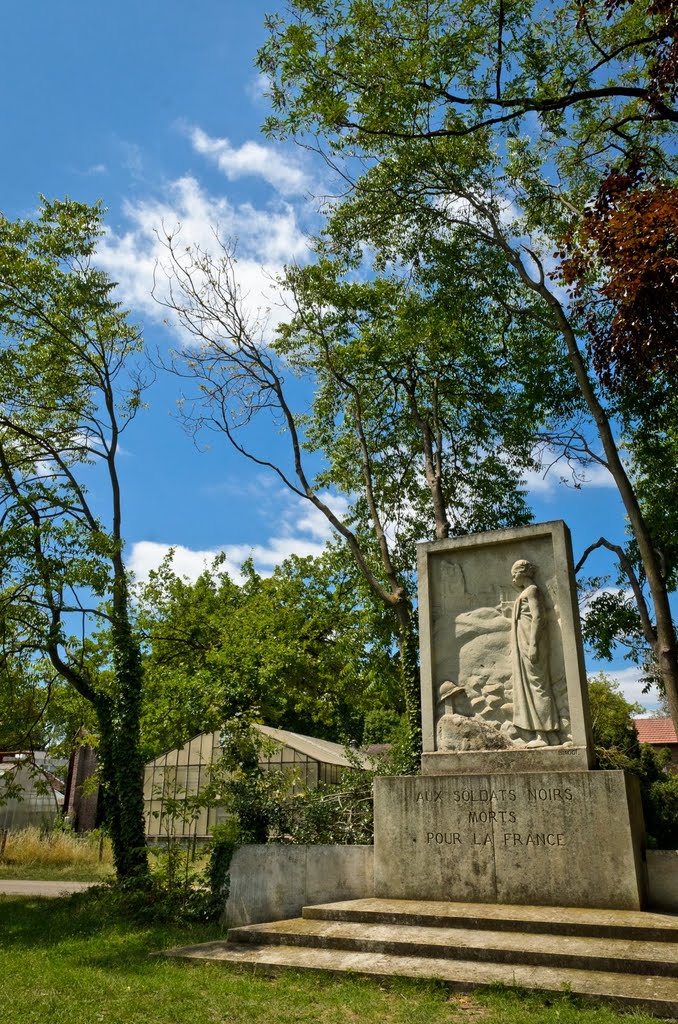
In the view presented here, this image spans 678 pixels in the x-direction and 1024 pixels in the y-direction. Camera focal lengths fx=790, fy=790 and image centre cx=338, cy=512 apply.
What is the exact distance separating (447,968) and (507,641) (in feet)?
13.2

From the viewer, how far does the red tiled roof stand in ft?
160

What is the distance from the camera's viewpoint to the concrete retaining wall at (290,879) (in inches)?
378

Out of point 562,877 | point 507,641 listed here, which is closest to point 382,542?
point 507,641

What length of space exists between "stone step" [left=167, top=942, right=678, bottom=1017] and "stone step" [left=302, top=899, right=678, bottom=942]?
2.44 feet

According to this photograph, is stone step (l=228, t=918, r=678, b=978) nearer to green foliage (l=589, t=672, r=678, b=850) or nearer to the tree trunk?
green foliage (l=589, t=672, r=678, b=850)

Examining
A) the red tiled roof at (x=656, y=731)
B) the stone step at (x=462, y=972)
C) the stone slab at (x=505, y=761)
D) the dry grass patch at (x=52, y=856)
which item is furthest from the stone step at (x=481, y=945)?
the red tiled roof at (x=656, y=731)

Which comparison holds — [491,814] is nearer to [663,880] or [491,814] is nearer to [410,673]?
[663,880]

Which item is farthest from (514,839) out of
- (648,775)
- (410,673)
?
(648,775)

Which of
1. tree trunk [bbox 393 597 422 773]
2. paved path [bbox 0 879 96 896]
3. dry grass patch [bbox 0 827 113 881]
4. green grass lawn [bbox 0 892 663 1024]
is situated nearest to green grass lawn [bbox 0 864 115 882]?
dry grass patch [bbox 0 827 113 881]

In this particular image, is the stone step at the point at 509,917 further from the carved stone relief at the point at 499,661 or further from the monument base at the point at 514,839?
the carved stone relief at the point at 499,661

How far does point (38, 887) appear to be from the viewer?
17516 mm

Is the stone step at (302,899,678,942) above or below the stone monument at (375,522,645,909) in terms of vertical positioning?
below

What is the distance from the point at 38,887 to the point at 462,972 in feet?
46.3

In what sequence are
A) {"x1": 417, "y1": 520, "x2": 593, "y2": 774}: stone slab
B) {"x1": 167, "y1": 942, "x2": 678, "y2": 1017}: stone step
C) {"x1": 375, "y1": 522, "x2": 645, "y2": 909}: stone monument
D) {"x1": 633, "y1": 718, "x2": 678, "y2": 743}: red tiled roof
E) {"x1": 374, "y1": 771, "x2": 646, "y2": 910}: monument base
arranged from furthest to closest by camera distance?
1. {"x1": 633, "y1": 718, "x2": 678, "y2": 743}: red tiled roof
2. {"x1": 417, "y1": 520, "x2": 593, "y2": 774}: stone slab
3. {"x1": 375, "y1": 522, "x2": 645, "y2": 909}: stone monument
4. {"x1": 374, "y1": 771, "x2": 646, "y2": 910}: monument base
5. {"x1": 167, "y1": 942, "x2": 678, "y2": 1017}: stone step
